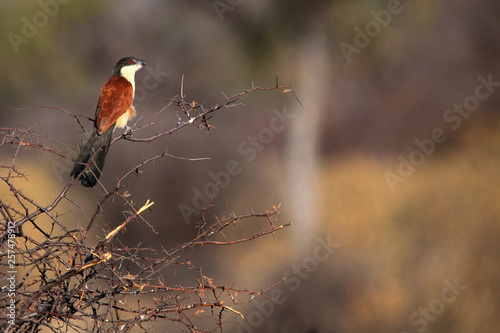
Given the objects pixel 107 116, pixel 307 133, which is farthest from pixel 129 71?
pixel 307 133

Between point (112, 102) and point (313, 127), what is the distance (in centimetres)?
349

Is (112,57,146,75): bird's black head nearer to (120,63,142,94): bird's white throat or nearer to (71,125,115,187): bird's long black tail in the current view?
(120,63,142,94): bird's white throat

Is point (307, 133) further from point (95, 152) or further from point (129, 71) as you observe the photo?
point (95, 152)

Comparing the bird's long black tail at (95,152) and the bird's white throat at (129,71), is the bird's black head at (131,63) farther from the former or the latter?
the bird's long black tail at (95,152)

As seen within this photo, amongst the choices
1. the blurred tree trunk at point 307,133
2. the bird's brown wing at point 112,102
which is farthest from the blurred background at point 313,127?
the bird's brown wing at point 112,102

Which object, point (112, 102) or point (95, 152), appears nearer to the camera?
point (95, 152)

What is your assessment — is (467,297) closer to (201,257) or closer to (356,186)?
(356,186)

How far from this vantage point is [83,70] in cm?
603

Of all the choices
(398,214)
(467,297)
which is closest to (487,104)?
(398,214)

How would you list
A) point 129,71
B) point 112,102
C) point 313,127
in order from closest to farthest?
point 112,102 → point 129,71 → point 313,127

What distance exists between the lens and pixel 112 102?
2279mm

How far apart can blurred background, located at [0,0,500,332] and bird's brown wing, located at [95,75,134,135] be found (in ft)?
10.1

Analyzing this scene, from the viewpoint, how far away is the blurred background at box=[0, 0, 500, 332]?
18.0ft

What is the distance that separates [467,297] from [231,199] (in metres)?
2.21
